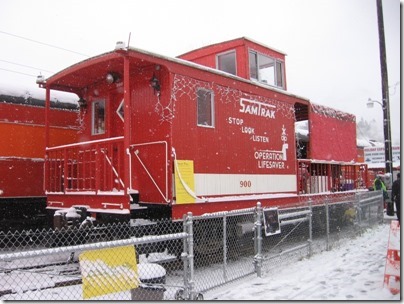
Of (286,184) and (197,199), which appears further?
(286,184)

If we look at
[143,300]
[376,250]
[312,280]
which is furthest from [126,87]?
[376,250]

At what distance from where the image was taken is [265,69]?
10.0 m

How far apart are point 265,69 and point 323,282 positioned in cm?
579

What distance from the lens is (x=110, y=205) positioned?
682 cm

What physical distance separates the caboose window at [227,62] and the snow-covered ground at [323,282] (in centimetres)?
472

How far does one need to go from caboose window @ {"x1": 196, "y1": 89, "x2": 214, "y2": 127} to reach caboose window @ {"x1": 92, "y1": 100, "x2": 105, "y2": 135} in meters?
2.40

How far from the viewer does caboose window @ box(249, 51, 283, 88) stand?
964 centimetres

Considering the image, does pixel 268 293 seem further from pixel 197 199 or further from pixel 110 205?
pixel 110 205

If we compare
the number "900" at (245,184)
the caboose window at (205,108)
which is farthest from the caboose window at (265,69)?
the number "900" at (245,184)

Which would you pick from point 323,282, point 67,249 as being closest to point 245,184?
point 323,282

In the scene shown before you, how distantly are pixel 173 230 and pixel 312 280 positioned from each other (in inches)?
104

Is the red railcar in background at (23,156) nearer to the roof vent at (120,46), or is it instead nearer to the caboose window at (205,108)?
the caboose window at (205,108)

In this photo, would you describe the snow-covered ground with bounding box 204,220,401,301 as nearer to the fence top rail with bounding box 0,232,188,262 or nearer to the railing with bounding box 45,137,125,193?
the fence top rail with bounding box 0,232,188,262

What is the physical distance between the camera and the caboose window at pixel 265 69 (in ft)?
31.6
